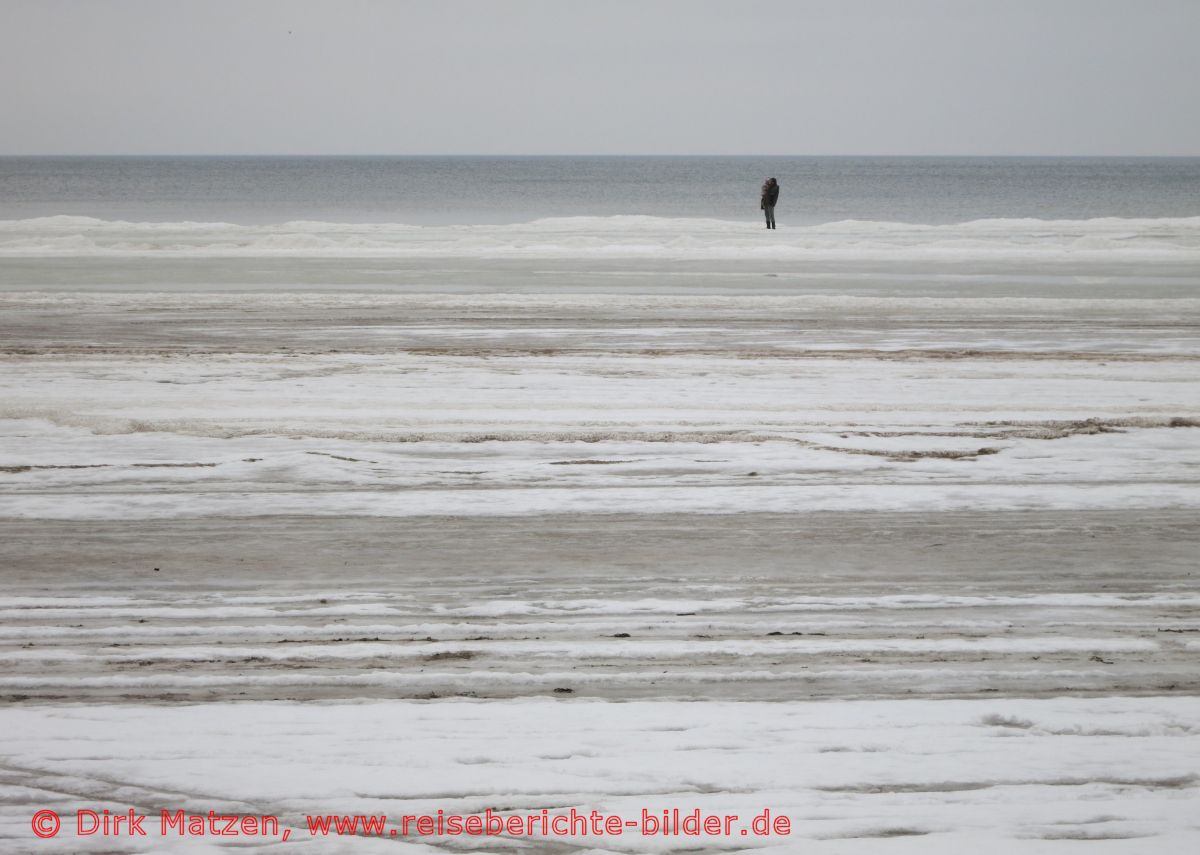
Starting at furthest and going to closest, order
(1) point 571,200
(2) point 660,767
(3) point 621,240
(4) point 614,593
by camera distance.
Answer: (1) point 571,200 < (3) point 621,240 < (4) point 614,593 < (2) point 660,767

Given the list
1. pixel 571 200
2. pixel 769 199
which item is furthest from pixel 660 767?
pixel 571 200

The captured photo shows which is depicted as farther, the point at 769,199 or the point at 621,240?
the point at 769,199

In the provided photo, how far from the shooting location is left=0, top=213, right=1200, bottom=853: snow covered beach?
10.9 ft

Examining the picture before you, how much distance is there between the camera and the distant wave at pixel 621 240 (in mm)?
24219

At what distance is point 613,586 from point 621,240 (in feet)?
82.6

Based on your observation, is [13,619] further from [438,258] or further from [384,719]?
[438,258]

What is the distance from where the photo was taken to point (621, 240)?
2953 centimetres

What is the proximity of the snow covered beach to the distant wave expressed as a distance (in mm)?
13710

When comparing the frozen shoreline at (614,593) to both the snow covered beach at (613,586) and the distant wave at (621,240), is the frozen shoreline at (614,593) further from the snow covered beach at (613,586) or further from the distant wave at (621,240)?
the distant wave at (621,240)

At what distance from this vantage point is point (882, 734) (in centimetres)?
358

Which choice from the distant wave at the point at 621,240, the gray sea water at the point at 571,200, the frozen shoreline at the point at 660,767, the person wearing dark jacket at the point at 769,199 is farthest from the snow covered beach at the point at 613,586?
the gray sea water at the point at 571,200

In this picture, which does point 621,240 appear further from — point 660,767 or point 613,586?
point 660,767

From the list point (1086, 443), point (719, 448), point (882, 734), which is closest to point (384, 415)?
point (719, 448)

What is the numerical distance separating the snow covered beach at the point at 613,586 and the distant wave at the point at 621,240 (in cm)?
1371
